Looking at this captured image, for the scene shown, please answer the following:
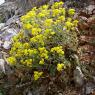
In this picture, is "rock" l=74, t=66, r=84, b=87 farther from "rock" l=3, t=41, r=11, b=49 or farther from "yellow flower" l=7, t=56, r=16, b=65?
"rock" l=3, t=41, r=11, b=49

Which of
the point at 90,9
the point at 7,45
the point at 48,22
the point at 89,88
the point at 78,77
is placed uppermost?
the point at 48,22

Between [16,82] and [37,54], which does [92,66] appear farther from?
[16,82]

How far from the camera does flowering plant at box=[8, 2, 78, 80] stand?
6.11 m

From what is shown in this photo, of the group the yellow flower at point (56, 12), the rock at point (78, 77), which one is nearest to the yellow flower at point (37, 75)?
the rock at point (78, 77)

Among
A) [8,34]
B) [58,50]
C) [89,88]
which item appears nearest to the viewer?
[58,50]

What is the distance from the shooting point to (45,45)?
6.28m

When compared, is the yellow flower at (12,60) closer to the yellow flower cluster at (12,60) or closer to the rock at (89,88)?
the yellow flower cluster at (12,60)

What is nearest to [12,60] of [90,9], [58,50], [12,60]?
[12,60]

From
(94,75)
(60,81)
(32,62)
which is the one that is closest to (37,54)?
(32,62)

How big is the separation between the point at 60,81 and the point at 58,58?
40 cm

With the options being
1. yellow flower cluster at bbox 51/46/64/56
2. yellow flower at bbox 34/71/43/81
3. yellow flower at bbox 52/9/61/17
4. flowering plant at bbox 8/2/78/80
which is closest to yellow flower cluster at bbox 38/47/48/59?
flowering plant at bbox 8/2/78/80

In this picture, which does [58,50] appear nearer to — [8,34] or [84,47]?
[84,47]

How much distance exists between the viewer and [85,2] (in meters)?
7.68

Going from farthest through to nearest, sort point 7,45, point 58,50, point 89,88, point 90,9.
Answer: point 7,45
point 90,9
point 89,88
point 58,50
